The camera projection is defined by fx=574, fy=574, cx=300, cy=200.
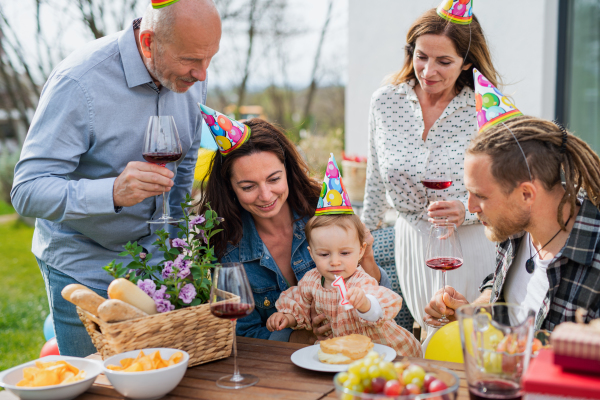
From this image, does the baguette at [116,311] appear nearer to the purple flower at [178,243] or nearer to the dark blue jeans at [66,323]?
the purple flower at [178,243]

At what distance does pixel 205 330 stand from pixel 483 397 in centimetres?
90

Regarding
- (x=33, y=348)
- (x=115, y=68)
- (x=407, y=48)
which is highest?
(x=407, y=48)

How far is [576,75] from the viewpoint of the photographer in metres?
5.36

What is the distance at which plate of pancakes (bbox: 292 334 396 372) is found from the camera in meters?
1.69

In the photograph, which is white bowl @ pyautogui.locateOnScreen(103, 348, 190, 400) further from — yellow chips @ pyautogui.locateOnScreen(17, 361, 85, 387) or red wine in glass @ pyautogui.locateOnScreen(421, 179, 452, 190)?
red wine in glass @ pyautogui.locateOnScreen(421, 179, 452, 190)

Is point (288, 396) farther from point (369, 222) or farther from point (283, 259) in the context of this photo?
point (369, 222)

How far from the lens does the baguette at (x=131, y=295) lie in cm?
167

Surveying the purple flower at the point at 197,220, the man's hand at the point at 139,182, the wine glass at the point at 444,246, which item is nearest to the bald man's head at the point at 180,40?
the man's hand at the point at 139,182

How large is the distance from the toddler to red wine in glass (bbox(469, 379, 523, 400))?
2.62 ft

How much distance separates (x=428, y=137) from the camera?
2.99 m

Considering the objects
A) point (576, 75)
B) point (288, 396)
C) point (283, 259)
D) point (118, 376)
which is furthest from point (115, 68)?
point (576, 75)

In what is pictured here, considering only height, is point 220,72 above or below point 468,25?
above

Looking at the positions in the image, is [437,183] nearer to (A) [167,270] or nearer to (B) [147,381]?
(A) [167,270]

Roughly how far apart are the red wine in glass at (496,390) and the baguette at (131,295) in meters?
0.97
